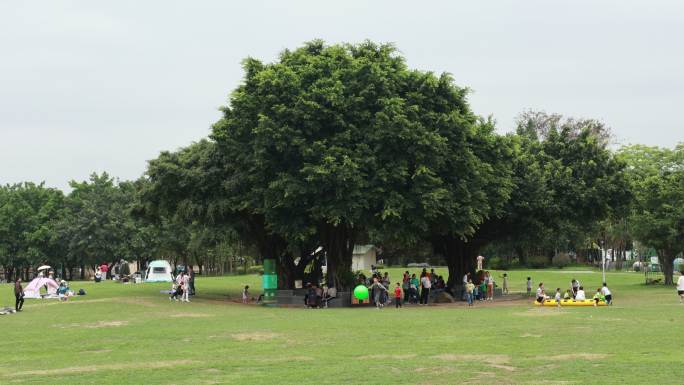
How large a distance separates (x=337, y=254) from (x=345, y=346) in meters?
21.0

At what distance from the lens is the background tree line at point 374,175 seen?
36812mm

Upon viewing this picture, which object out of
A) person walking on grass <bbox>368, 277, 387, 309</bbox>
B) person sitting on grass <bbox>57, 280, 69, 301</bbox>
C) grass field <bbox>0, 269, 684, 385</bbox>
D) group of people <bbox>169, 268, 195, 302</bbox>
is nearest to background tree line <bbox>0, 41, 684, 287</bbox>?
person walking on grass <bbox>368, 277, 387, 309</bbox>

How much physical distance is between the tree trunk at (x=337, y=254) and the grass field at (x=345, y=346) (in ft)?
24.1

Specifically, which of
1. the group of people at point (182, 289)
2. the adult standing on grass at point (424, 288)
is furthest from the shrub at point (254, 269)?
the adult standing on grass at point (424, 288)

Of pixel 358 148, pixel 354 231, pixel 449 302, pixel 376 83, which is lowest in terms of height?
pixel 449 302

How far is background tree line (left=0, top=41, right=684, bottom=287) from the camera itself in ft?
121

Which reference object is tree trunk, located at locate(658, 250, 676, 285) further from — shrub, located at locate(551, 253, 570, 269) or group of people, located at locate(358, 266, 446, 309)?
shrub, located at locate(551, 253, 570, 269)

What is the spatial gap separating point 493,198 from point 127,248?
52.0 meters

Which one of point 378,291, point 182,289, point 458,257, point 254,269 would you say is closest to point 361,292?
point 378,291

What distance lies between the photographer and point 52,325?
93.1 ft

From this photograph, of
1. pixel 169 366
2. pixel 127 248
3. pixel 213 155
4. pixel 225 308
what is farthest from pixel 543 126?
pixel 169 366

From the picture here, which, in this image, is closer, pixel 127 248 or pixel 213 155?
pixel 213 155

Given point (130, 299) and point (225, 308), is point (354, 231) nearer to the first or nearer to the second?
point (225, 308)

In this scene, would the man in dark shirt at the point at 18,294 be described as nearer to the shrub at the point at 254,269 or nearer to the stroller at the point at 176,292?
the stroller at the point at 176,292
